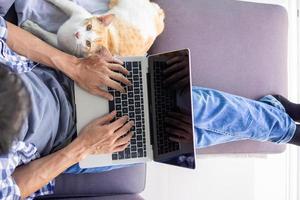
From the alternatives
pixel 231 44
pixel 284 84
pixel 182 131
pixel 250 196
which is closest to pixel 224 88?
pixel 231 44

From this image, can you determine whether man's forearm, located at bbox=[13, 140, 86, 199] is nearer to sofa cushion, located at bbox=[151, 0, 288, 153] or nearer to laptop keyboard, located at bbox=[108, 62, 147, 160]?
laptop keyboard, located at bbox=[108, 62, 147, 160]

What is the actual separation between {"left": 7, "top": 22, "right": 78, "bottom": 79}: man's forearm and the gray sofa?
1.30 feet

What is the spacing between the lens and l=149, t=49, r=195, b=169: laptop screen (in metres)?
1.07

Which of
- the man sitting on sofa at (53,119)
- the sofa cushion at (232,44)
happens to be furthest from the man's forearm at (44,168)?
the sofa cushion at (232,44)

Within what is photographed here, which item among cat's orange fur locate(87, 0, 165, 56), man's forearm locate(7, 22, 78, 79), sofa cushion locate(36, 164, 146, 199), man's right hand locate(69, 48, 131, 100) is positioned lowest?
sofa cushion locate(36, 164, 146, 199)

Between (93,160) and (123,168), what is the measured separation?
227mm

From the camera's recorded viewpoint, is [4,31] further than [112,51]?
No

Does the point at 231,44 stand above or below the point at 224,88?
above

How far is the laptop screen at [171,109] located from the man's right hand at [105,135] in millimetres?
85

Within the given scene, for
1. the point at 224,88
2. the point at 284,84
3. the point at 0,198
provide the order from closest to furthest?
the point at 0,198, the point at 224,88, the point at 284,84

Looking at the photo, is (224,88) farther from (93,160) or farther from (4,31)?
(4,31)

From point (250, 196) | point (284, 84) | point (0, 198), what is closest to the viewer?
point (0, 198)

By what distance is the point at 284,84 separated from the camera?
152 cm

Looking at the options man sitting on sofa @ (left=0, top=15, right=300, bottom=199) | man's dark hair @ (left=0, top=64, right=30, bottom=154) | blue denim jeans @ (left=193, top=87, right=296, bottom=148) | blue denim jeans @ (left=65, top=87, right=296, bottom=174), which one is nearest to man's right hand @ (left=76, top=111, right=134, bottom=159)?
man sitting on sofa @ (left=0, top=15, right=300, bottom=199)
